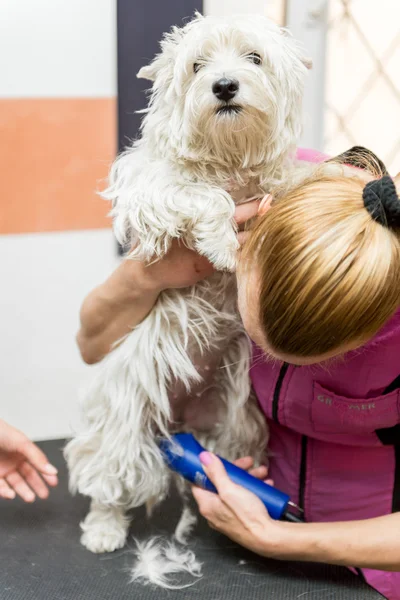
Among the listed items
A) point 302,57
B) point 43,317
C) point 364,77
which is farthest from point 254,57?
point 43,317

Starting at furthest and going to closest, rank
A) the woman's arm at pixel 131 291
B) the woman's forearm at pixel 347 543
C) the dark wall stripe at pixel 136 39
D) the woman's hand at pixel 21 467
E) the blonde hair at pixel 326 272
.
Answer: the dark wall stripe at pixel 136 39, the woman's hand at pixel 21 467, the woman's arm at pixel 131 291, the woman's forearm at pixel 347 543, the blonde hair at pixel 326 272

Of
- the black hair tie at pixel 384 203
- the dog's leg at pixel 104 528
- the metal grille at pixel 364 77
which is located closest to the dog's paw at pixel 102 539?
the dog's leg at pixel 104 528

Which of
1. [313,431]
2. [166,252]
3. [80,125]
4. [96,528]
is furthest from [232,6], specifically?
[96,528]

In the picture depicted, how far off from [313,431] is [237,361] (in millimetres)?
173

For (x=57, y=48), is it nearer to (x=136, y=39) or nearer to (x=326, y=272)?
(x=136, y=39)

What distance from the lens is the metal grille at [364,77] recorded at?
1.55 meters

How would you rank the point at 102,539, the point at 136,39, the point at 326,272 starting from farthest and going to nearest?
the point at 136,39, the point at 102,539, the point at 326,272

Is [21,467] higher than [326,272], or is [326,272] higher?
[326,272]

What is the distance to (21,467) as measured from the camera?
1.07 m

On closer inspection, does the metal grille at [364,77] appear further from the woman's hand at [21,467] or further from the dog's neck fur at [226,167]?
the woman's hand at [21,467]

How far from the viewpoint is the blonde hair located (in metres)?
→ 0.61

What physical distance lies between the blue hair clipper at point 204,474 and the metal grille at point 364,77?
3.22 feet

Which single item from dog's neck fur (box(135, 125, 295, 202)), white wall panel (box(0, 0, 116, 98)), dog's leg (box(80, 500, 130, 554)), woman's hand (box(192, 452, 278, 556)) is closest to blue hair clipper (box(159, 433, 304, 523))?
woman's hand (box(192, 452, 278, 556))

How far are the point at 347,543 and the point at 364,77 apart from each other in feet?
4.14
